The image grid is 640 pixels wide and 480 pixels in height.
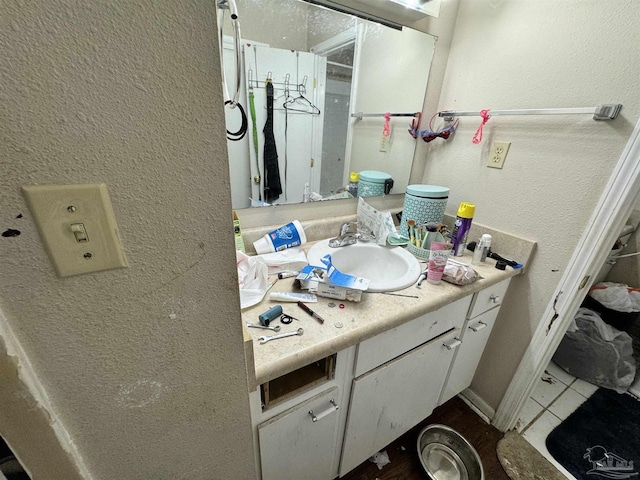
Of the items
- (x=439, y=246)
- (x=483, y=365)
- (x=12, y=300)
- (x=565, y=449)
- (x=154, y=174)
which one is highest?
(x=154, y=174)

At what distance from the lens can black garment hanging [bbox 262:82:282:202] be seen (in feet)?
3.07

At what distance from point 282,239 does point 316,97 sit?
0.56 metres

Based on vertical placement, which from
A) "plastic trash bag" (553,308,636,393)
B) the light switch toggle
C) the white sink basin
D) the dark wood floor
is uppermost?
the light switch toggle

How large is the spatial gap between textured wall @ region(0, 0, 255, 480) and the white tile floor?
5.03 feet

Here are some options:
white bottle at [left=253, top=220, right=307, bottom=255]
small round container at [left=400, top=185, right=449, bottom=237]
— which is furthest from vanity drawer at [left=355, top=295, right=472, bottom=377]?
white bottle at [left=253, top=220, right=307, bottom=255]

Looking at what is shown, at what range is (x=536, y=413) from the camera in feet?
4.28

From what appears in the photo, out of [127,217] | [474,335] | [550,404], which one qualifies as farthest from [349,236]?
[550,404]

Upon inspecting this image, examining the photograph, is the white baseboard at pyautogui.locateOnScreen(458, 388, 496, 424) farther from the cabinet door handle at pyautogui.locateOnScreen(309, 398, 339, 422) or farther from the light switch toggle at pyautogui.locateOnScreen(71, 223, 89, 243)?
the light switch toggle at pyautogui.locateOnScreen(71, 223, 89, 243)

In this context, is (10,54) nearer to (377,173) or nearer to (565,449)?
(377,173)

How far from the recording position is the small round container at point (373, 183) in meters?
1.21

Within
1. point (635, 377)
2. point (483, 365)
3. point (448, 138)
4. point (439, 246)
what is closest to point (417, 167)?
point (448, 138)

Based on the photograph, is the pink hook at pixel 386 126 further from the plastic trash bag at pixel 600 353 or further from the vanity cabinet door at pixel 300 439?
the plastic trash bag at pixel 600 353

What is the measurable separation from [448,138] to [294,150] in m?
0.71

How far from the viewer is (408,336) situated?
30.5 inches
